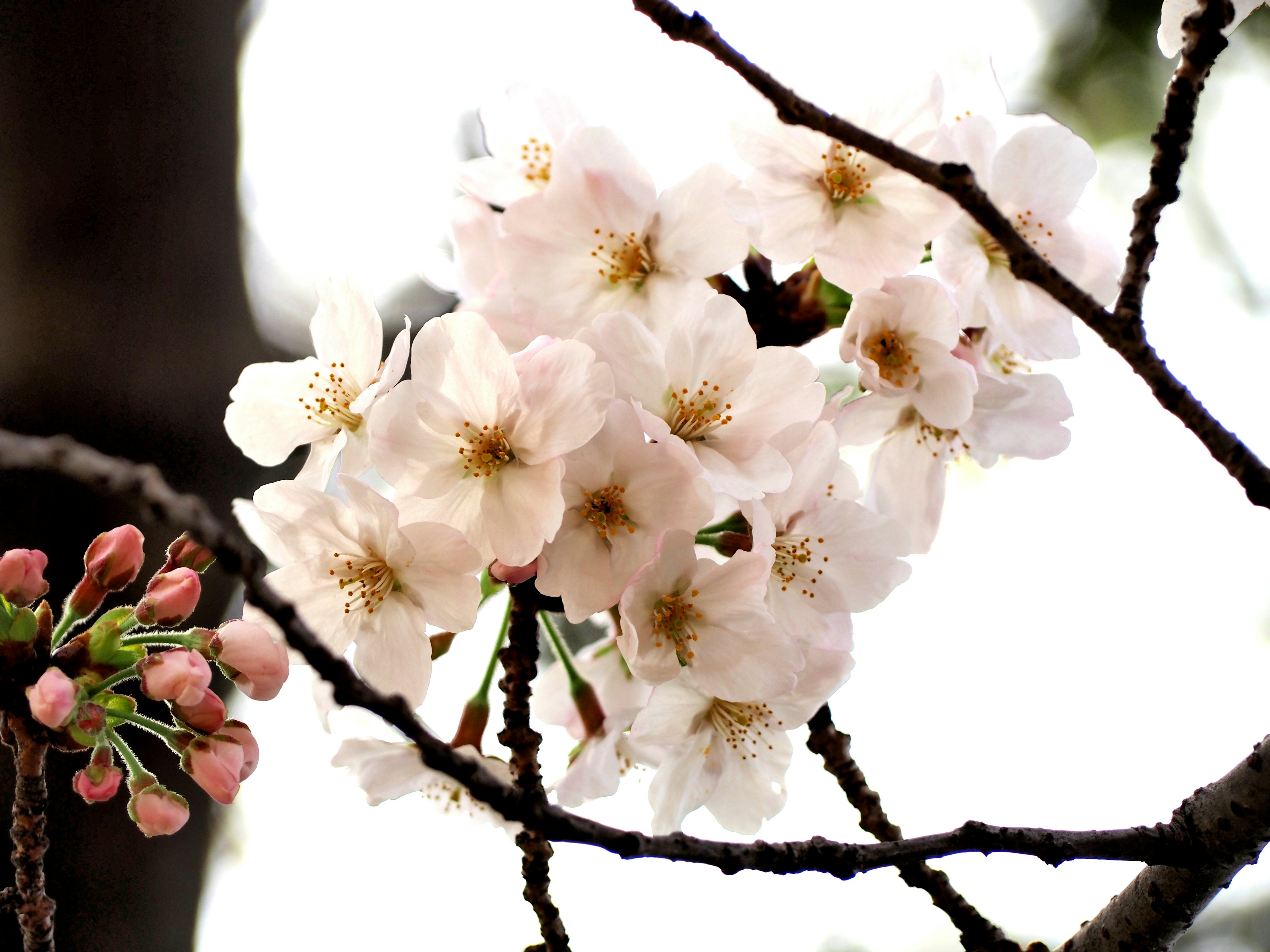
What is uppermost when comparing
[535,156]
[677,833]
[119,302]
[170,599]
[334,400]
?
[119,302]

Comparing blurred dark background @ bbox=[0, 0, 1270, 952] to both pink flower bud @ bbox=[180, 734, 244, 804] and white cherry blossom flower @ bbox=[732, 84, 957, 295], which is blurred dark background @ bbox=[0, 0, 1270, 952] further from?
white cherry blossom flower @ bbox=[732, 84, 957, 295]

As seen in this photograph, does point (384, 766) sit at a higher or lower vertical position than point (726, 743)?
higher

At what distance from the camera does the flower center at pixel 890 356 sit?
2.16 ft

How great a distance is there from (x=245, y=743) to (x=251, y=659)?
5 cm

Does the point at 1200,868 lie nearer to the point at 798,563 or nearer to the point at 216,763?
the point at 798,563

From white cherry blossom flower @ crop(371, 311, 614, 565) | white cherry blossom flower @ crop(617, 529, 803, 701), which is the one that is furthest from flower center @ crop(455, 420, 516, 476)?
white cherry blossom flower @ crop(617, 529, 803, 701)

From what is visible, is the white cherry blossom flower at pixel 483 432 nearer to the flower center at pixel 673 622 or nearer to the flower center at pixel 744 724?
the flower center at pixel 673 622

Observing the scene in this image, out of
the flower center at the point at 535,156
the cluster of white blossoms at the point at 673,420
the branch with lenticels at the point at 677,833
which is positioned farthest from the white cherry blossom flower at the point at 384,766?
the flower center at the point at 535,156

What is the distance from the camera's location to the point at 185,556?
1.90 ft

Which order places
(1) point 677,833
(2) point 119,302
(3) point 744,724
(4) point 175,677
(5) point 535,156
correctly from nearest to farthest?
(1) point 677,833, (4) point 175,677, (3) point 744,724, (5) point 535,156, (2) point 119,302

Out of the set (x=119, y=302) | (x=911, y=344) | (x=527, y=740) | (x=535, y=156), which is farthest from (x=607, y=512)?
(x=119, y=302)

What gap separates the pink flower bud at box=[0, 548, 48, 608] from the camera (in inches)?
18.9

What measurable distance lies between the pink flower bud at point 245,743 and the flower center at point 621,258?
35 cm

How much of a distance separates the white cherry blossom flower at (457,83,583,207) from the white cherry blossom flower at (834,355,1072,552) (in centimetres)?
29
